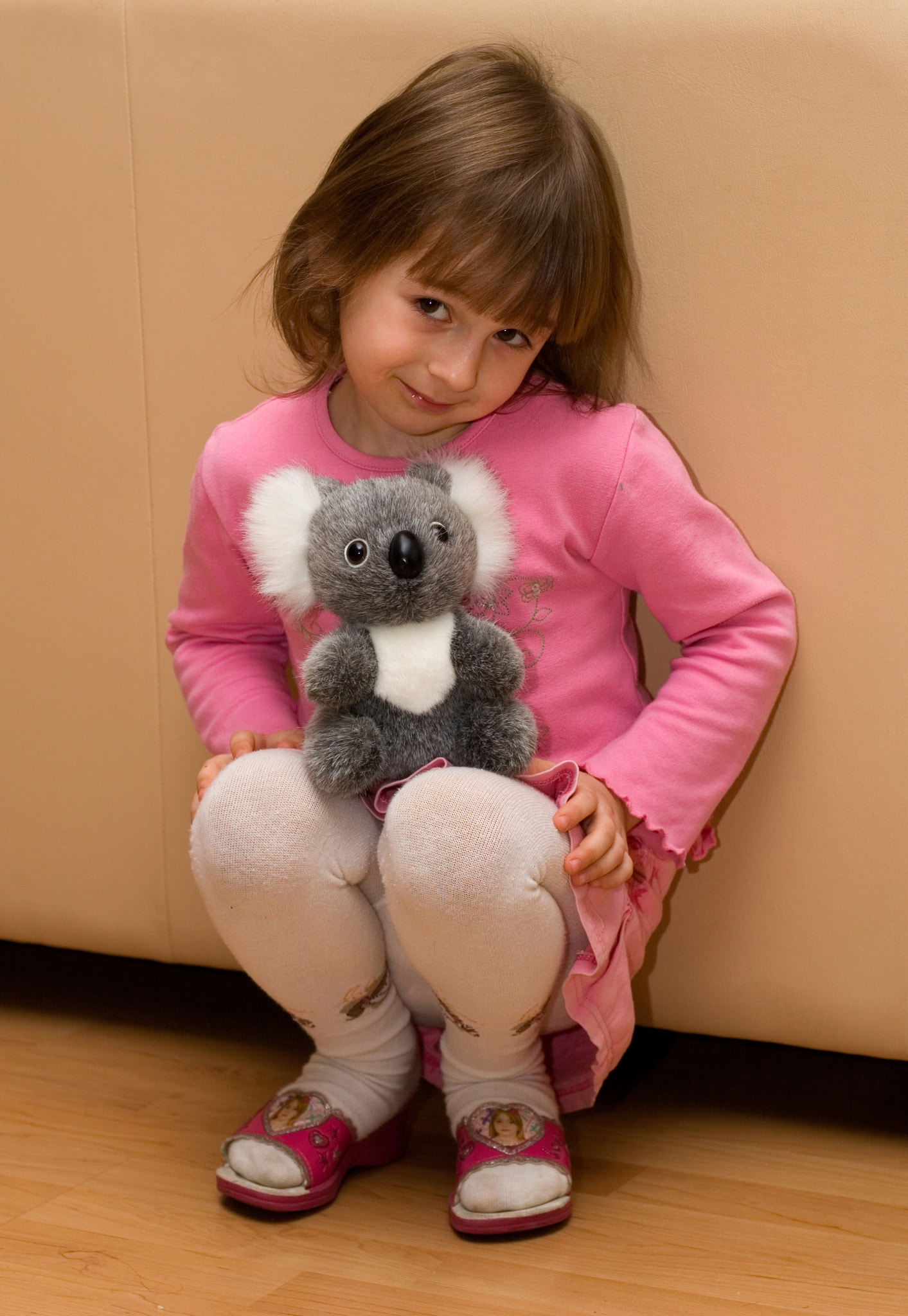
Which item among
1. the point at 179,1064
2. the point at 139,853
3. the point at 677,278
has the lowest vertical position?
the point at 179,1064

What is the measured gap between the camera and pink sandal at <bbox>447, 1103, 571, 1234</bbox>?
2.45ft

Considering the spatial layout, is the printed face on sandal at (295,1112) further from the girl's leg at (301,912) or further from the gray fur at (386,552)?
the gray fur at (386,552)

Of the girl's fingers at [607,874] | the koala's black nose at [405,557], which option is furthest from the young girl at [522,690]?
the koala's black nose at [405,557]

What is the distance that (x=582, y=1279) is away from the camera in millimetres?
713

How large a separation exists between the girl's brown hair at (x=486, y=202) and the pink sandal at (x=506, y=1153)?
0.48 m

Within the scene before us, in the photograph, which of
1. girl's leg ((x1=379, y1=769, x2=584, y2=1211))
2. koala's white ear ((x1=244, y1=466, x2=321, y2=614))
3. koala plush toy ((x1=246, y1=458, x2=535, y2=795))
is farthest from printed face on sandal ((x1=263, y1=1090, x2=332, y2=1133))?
koala's white ear ((x1=244, y1=466, x2=321, y2=614))

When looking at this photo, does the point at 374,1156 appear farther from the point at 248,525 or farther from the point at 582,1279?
the point at 248,525

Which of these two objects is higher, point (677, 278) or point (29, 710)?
point (677, 278)

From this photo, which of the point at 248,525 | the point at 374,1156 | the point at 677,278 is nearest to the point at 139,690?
the point at 248,525

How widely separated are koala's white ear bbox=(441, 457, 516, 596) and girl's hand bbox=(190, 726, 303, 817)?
6.9 inches

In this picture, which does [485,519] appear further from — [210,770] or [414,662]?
[210,770]

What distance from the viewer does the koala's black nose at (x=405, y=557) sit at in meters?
0.71

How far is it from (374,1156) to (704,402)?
0.53m

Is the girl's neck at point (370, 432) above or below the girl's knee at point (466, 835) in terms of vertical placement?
above
